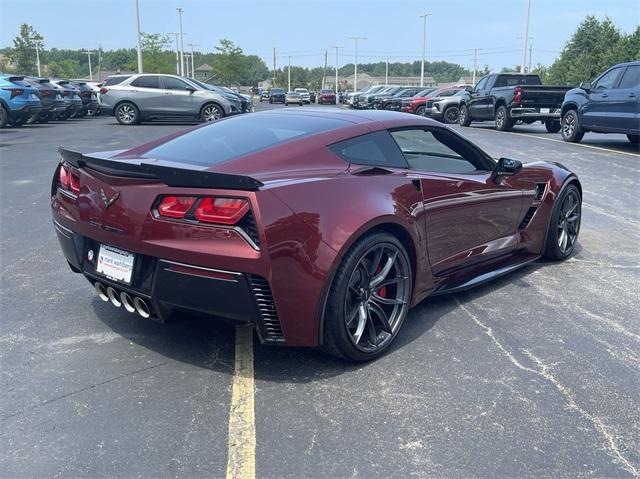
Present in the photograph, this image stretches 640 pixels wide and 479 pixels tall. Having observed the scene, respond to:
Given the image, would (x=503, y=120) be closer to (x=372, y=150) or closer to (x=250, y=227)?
(x=372, y=150)

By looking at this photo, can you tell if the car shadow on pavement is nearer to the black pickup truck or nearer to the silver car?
the black pickup truck

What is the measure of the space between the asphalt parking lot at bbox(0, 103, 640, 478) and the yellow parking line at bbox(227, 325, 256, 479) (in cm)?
4

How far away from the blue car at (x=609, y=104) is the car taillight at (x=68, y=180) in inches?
465

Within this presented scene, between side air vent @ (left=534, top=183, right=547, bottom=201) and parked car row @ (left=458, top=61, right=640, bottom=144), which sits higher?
parked car row @ (left=458, top=61, right=640, bottom=144)

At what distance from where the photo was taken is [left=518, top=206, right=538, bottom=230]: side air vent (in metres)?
4.84

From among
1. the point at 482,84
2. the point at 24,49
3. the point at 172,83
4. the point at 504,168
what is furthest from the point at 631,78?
the point at 24,49

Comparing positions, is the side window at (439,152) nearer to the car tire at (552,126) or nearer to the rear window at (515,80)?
the car tire at (552,126)

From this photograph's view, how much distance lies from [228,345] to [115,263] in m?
0.82

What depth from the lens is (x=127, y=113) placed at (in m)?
21.0

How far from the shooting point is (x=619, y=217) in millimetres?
7082

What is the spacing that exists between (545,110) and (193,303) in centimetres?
1719

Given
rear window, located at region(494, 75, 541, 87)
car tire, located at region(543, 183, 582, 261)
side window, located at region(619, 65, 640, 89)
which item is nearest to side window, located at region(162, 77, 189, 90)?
rear window, located at region(494, 75, 541, 87)

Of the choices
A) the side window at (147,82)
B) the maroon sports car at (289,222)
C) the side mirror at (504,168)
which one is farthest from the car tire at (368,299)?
the side window at (147,82)

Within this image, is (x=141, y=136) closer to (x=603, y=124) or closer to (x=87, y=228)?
(x=603, y=124)
